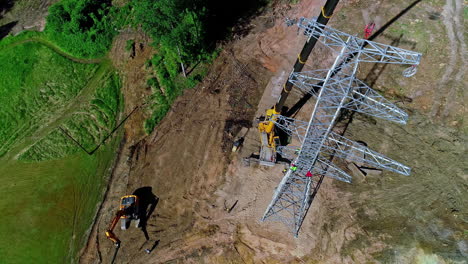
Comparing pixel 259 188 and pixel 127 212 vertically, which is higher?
pixel 259 188

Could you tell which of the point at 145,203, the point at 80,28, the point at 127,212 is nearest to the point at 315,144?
the point at 145,203

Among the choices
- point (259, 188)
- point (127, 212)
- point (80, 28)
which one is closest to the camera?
point (127, 212)

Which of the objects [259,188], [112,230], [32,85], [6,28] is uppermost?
[6,28]

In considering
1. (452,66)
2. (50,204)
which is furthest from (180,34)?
(452,66)

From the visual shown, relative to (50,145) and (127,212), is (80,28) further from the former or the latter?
(127,212)

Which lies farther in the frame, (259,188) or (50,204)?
(50,204)

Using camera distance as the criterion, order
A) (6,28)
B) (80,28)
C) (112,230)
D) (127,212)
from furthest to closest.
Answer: (6,28) → (80,28) → (127,212) → (112,230)

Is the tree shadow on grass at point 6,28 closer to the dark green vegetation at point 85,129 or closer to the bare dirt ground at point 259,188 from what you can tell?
the dark green vegetation at point 85,129

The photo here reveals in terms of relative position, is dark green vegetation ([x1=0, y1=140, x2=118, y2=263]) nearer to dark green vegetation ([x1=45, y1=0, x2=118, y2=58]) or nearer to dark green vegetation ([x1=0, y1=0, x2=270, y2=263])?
dark green vegetation ([x1=0, y1=0, x2=270, y2=263])

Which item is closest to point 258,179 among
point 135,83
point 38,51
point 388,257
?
point 388,257
